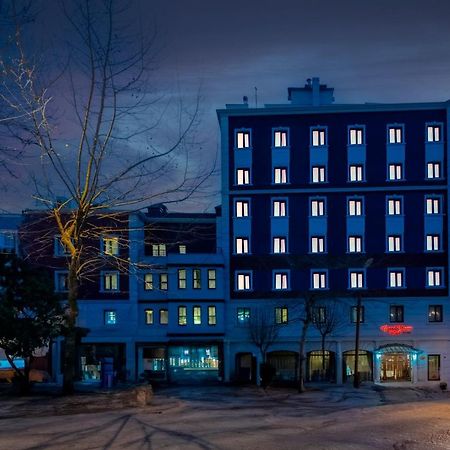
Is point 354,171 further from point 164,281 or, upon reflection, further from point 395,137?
point 164,281

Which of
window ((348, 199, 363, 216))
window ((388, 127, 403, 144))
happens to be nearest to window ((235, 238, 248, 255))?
window ((348, 199, 363, 216))

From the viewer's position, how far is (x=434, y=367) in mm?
54969

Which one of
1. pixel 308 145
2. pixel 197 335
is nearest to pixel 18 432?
pixel 197 335

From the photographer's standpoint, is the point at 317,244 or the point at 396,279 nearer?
the point at 396,279

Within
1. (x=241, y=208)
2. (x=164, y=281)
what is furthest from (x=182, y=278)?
Result: (x=241, y=208)

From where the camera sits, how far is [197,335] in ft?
181

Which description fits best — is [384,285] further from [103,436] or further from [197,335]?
[103,436]

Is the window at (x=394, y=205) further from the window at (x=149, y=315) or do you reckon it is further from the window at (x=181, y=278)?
the window at (x=149, y=315)

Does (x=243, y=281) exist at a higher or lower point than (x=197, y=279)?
lower

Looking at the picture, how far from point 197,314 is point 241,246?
6098 millimetres

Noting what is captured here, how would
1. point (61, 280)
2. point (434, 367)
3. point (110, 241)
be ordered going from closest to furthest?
point (110, 241), point (434, 367), point (61, 280)

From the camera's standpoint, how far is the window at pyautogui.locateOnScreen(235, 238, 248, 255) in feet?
184

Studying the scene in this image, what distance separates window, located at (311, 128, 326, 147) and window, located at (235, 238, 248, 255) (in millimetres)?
9022

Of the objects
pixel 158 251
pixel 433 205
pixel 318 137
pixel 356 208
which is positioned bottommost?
pixel 158 251
